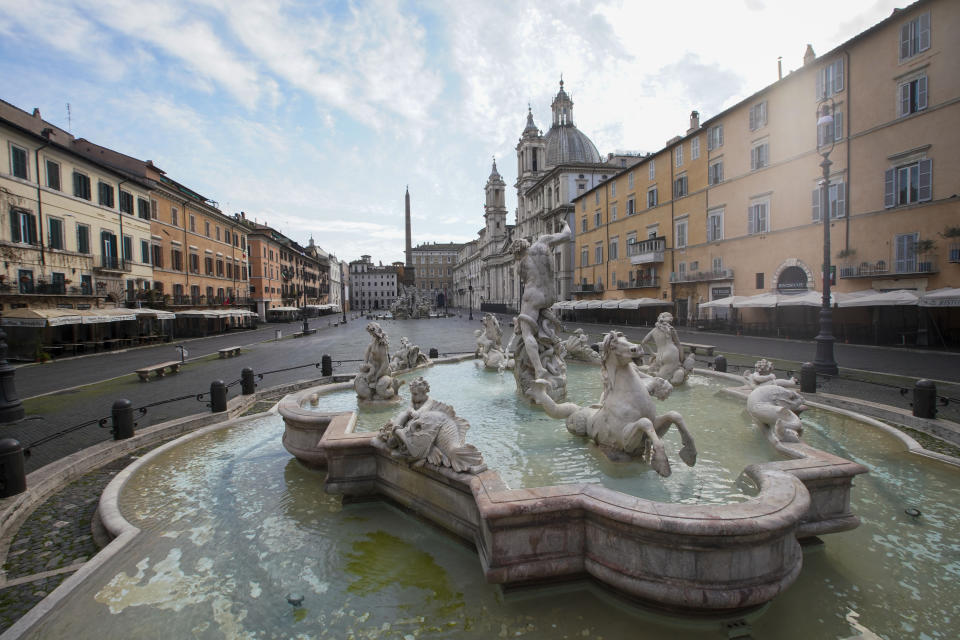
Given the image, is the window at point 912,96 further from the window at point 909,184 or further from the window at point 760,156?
the window at point 760,156

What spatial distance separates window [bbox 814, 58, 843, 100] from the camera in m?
23.0

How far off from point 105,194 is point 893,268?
41.7 metres

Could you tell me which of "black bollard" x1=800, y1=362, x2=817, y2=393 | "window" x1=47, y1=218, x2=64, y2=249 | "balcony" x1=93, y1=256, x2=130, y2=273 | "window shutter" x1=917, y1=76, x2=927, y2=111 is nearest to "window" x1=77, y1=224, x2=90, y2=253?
"balcony" x1=93, y1=256, x2=130, y2=273

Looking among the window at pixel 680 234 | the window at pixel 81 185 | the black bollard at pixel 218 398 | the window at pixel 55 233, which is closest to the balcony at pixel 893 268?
the window at pixel 680 234

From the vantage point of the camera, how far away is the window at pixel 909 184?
63.8 feet

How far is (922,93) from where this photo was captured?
19609 mm

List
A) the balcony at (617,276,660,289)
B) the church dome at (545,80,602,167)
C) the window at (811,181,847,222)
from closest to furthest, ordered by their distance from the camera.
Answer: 1. the window at (811,181,847,222)
2. the balcony at (617,276,660,289)
3. the church dome at (545,80,602,167)

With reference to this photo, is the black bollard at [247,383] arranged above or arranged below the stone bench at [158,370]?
above

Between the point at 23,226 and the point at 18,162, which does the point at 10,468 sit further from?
the point at 18,162

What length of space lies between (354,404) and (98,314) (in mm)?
21581

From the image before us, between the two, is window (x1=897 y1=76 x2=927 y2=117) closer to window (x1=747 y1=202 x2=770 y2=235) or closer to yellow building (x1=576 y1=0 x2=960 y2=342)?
yellow building (x1=576 y1=0 x2=960 y2=342)

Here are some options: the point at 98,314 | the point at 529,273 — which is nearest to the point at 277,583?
the point at 529,273

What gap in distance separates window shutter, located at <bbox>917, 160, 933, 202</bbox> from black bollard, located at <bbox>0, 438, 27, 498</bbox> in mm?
29073

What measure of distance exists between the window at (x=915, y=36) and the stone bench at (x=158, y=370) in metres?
32.4
